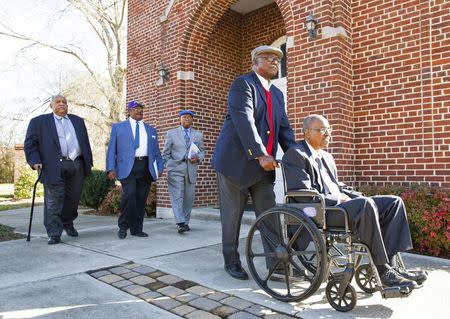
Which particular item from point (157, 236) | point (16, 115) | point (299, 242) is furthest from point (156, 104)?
point (16, 115)

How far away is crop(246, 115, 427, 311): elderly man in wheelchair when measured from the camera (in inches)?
98.8

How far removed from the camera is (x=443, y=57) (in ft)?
15.7

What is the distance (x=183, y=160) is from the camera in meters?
5.72

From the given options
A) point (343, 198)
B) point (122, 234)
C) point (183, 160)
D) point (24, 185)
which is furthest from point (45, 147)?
point (24, 185)

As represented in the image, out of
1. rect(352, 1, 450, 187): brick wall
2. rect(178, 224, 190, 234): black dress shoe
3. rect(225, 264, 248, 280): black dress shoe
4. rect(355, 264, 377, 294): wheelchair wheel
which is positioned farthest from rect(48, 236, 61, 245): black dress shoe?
rect(352, 1, 450, 187): brick wall

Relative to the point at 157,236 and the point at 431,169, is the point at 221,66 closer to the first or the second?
the point at 157,236

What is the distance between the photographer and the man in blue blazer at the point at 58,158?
485 centimetres

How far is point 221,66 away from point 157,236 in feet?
13.3

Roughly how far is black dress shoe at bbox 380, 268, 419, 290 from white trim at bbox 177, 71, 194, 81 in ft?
18.4

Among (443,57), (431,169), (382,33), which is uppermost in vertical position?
(382,33)

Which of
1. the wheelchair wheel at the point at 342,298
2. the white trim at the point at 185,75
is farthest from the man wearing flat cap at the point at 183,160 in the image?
the wheelchair wheel at the point at 342,298

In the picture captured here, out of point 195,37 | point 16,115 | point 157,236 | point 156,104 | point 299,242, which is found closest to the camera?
point 299,242

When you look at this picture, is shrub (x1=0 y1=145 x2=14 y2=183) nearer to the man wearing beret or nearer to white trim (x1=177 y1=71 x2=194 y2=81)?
white trim (x1=177 y1=71 x2=194 y2=81)

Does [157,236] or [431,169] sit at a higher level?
[431,169]
